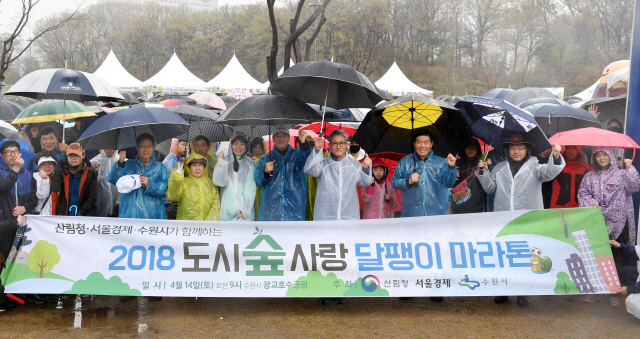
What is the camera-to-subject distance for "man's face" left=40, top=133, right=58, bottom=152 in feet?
20.0

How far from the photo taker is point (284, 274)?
4840 millimetres

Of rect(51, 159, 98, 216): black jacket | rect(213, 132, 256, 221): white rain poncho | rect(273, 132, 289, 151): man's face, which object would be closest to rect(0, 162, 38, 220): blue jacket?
rect(51, 159, 98, 216): black jacket

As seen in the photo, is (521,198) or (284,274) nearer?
(284,274)

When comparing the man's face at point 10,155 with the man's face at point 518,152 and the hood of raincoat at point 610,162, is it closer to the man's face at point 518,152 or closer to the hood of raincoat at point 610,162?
the man's face at point 518,152

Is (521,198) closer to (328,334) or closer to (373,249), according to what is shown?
(373,249)

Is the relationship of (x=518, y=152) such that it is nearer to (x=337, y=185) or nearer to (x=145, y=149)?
(x=337, y=185)

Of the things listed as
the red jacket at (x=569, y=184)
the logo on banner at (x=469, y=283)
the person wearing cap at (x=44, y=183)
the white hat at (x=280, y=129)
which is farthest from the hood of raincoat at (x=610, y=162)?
the person wearing cap at (x=44, y=183)

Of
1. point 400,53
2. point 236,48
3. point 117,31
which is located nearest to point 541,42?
point 400,53

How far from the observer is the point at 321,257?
16.0 ft

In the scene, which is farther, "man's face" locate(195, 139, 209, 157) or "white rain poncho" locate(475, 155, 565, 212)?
"man's face" locate(195, 139, 209, 157)

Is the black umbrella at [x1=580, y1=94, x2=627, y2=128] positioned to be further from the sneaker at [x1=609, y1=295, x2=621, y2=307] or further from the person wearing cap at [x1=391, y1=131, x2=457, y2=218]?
the person wearing cap at [x1=391, y1=131, x2=457, y2=218]

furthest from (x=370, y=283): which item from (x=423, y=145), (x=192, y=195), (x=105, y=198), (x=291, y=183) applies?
(x=105, y=198)

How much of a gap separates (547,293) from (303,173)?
98.7 inches

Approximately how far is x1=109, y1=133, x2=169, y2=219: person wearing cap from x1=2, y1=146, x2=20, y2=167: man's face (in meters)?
0.85
